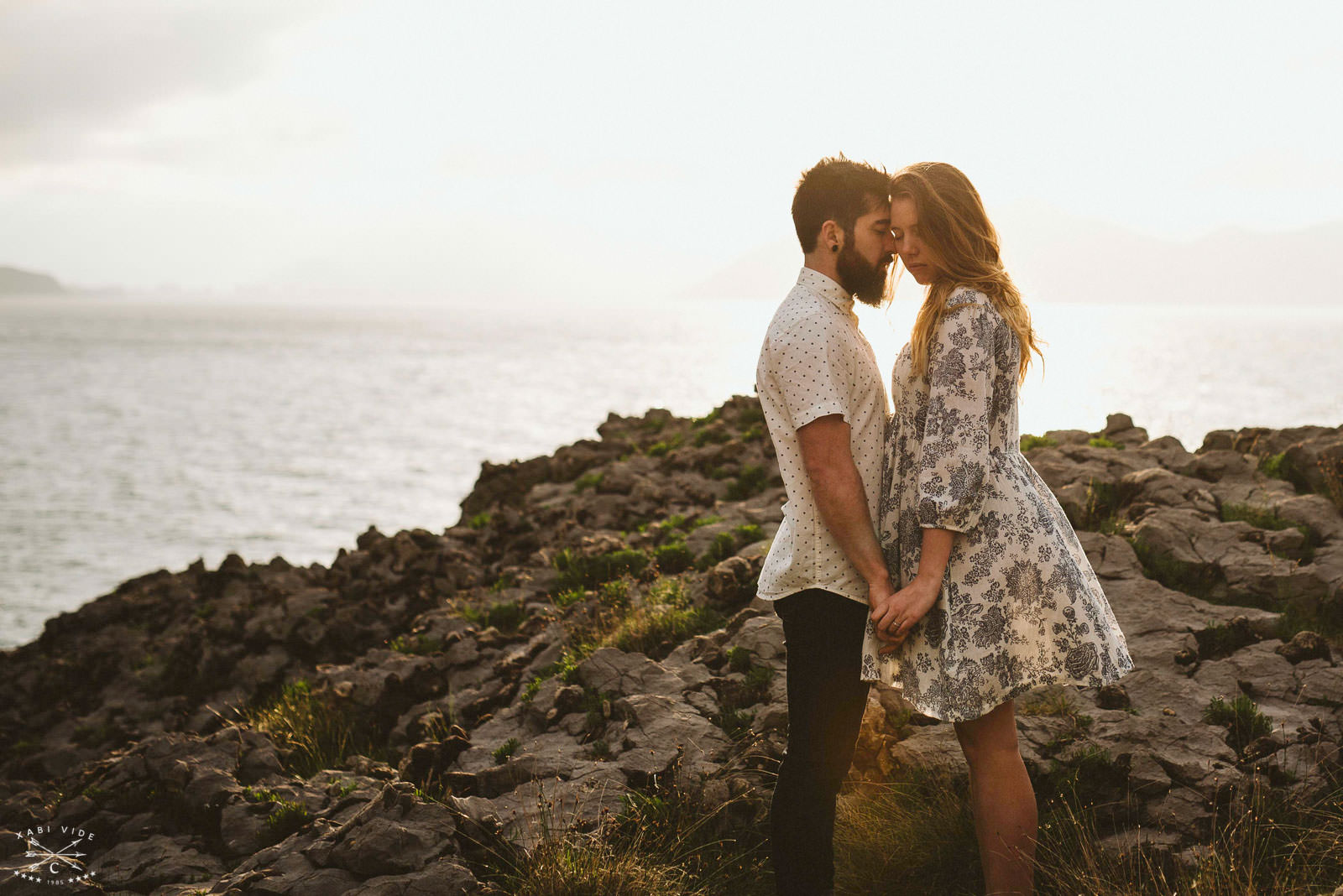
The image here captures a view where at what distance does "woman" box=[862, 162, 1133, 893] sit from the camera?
13.8 ft

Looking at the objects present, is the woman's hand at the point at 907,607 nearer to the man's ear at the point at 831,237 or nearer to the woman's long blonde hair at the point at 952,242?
the woman's long blonde hair at the point at 952,242

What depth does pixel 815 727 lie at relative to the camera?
4.39 metres

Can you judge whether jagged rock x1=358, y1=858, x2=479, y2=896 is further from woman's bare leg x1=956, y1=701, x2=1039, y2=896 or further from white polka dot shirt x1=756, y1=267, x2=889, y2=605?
woman's bare leg x1=956, y1=701, x2=1039, y2=896

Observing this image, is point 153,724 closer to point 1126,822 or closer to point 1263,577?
point 1126,822

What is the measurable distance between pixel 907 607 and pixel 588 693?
3980mm

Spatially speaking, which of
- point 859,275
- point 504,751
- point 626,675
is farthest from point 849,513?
point 504,751

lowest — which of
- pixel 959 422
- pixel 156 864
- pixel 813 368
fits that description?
pixel 156 864

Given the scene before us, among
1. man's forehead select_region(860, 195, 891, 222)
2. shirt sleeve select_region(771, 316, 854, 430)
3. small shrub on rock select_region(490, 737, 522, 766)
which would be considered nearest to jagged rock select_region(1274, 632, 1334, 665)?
shirt sleeve select_region(771, 316, 854, 430)

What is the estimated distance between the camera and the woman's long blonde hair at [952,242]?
4.27 metres

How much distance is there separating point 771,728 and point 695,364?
11172cm

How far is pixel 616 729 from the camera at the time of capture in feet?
23.0

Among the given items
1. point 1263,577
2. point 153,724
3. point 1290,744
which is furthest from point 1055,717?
point 153,724

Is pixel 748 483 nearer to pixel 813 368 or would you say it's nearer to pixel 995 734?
pixel 995 734

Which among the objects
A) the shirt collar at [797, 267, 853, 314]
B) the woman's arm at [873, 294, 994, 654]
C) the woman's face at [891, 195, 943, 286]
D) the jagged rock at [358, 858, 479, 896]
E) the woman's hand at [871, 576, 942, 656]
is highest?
the woman's face at [891, 195, 943, 286]
